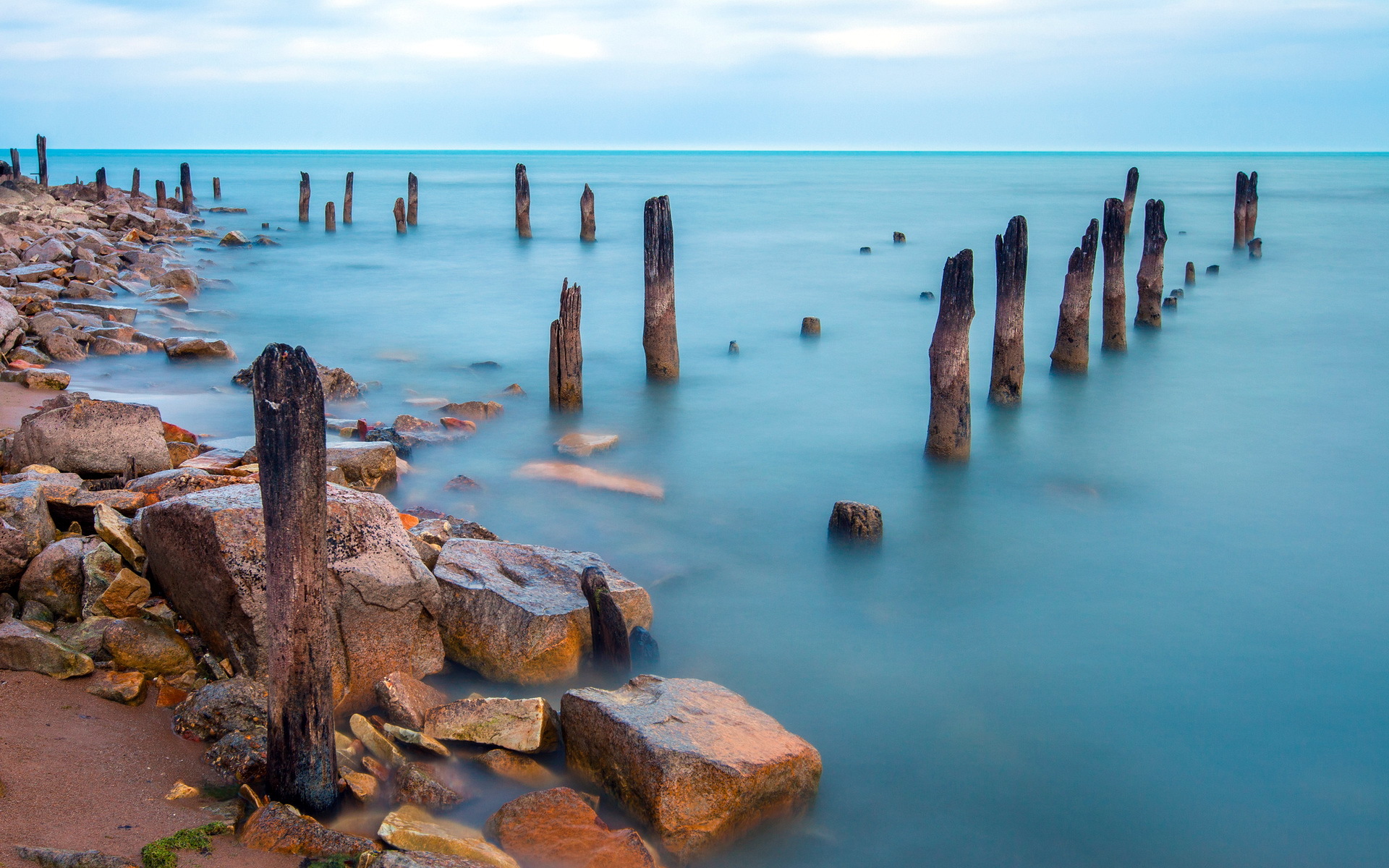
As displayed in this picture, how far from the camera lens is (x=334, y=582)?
18.3 ft

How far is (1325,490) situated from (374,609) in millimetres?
10093

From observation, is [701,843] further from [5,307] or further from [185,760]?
[5,307]

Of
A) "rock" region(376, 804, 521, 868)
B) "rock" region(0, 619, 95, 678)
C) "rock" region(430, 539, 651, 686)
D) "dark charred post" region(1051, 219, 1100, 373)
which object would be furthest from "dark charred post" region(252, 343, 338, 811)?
"dark charred post" region(1051, 219, 1100, 373)

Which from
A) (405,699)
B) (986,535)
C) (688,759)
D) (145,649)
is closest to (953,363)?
(986,535)

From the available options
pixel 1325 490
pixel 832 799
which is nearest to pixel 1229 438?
pixel 1325 490

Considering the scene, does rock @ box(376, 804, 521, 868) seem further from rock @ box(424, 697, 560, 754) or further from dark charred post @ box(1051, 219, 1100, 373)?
dark charred post @ box(1051, 219, 1100, 373)

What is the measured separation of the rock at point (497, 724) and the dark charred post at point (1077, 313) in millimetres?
11904

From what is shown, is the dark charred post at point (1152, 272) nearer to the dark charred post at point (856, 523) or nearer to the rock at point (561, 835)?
the dark charred post at point (856, 523)

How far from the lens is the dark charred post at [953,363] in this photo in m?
10.4

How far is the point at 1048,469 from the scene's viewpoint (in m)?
11.3

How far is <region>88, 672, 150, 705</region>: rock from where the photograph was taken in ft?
16.9

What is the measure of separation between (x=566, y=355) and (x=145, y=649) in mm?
7522

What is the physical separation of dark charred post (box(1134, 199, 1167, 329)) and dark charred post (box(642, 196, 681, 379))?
949 cm

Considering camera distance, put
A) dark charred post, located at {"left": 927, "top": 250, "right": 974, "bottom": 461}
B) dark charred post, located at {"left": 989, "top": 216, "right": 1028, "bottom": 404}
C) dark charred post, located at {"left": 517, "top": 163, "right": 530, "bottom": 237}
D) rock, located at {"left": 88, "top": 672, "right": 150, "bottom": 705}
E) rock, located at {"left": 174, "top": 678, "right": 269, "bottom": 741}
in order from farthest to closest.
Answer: dark charred post, located at {"left": 517, "top": 163, "right": 530, "bottom": 237}, dark charred post, located at {"left": 989, "top": 216, "right": 1028, "bottom": 404}, dark charred post, located at {"left": 927, "top": 250, "right": 974, "bottom": 461}, rock, located at {"left": 88, "top": 672, "right": 150, "bottom": 705}, rock, located at {"left": 174, "top": 678, "right": 269, "bottom": 741}
